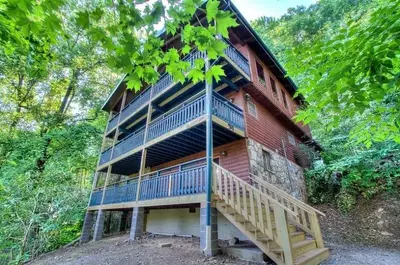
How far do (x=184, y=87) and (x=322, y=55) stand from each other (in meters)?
6.95

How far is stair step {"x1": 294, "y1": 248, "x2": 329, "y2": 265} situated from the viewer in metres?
4.36

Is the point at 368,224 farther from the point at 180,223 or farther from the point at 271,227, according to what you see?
the point at 180,223

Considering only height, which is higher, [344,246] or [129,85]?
[129,85]

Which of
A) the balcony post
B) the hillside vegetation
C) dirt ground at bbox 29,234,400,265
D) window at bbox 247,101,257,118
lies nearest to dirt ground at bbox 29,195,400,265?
dirt ground at bbox 29,234,400,265

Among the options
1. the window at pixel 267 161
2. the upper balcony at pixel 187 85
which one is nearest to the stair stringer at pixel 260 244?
the window at pixel 267 161

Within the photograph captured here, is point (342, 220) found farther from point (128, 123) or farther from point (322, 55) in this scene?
point (128, 123)

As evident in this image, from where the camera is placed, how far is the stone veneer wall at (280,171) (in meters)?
8.30

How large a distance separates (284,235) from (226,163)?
14.8ft

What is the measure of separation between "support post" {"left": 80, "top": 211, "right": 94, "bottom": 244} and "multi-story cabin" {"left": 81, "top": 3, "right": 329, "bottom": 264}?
2.1 inches

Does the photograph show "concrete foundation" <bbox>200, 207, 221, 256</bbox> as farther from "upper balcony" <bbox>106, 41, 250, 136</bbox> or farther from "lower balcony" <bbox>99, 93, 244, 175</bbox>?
"upper balcony" <bbox>106, 41, 250, 136</bbox>

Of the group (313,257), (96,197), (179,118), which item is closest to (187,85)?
(179,118)

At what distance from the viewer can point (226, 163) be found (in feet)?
28.5

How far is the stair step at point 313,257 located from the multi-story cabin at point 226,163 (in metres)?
0.02

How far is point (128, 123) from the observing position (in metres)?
14.2
